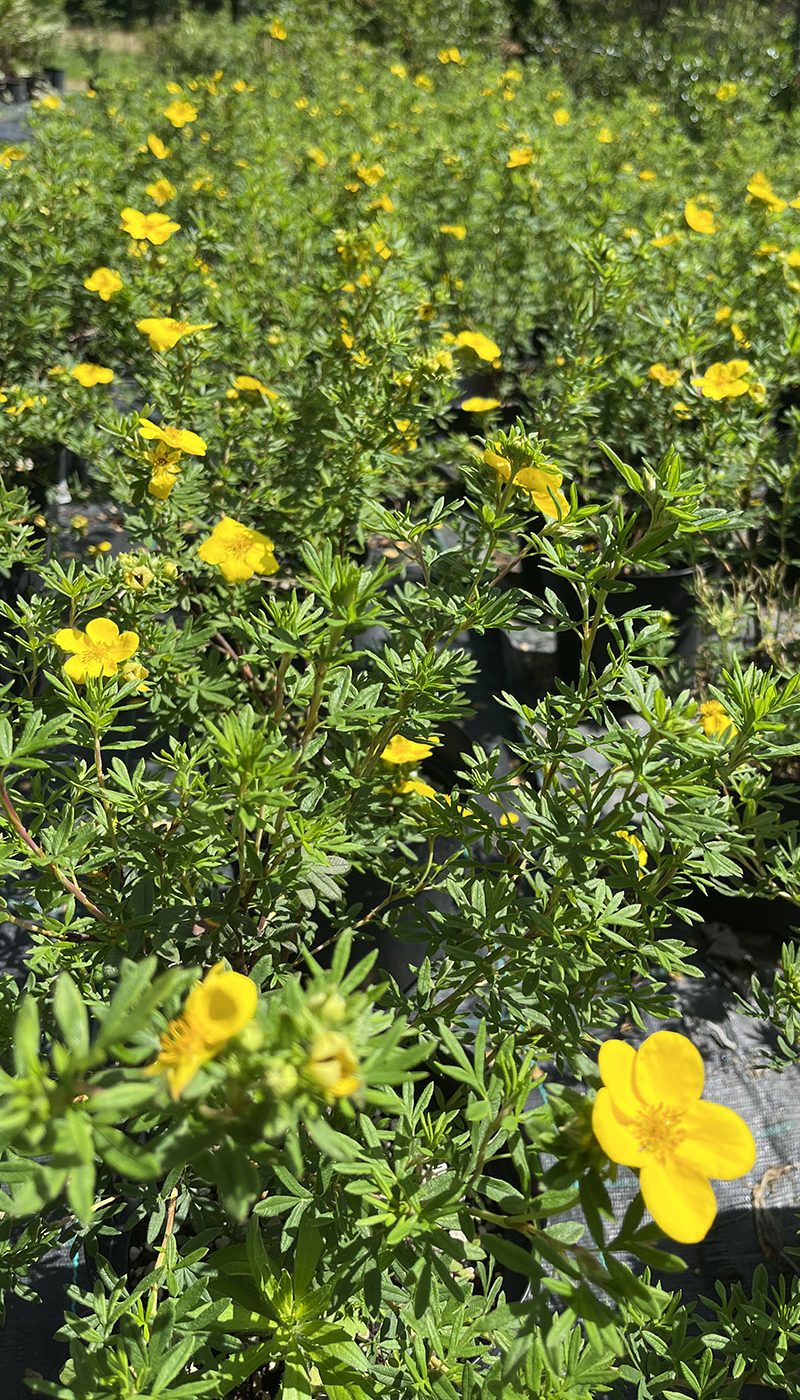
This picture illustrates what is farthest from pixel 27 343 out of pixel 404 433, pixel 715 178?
pixel 715 178

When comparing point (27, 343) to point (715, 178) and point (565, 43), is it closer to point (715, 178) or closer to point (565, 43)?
point (715, 178)

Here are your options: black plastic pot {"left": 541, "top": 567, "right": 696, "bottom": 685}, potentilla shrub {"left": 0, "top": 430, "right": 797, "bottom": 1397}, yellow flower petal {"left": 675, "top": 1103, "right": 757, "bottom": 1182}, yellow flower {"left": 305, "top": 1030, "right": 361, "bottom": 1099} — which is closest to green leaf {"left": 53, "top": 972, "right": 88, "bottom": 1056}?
potentilla shrub {"left": 0, "top": 430, "right": 797, "bottom": 1397}

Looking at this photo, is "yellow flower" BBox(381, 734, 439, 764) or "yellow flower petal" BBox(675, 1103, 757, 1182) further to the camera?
"yellow flower" BBox(381, 734, 439, 764)

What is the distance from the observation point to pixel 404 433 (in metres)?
2.16

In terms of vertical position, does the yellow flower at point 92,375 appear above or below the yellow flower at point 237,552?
below

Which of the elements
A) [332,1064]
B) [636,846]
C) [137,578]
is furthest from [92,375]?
[332,1064]

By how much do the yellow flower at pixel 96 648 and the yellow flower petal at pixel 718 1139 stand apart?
38.1 inches

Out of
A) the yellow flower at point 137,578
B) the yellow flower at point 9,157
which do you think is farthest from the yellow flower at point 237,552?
the yellow flower at point 9,157

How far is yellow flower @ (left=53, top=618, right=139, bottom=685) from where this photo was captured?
135 centimetres

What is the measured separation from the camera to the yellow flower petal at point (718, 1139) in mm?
887

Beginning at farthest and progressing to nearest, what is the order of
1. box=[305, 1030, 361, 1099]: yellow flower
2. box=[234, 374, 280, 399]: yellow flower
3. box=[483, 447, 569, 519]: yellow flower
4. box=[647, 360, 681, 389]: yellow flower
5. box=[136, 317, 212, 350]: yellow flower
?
box=[647, 360, 681, 389]: yellow flower
box=[234, 374, 280, 399]: yellow flower
box=[136, 317, 212, 350]: yellow flower
box=[483, 447, 569, 519]: yellow flower
box=[305, 1030, 361, 1099]: yellow flower

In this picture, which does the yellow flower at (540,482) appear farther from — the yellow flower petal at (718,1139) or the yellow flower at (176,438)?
the yellow flower petal at (718,1139)

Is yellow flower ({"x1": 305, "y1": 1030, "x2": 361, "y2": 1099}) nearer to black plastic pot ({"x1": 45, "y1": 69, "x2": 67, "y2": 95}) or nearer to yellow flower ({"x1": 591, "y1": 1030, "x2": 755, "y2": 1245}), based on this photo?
yellow flower ({"x1": 591, "y1": 1030, "x2": 755, "y2": 1245})

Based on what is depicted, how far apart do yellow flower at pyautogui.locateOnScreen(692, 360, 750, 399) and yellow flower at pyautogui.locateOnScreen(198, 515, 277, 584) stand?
1504 millimetres
